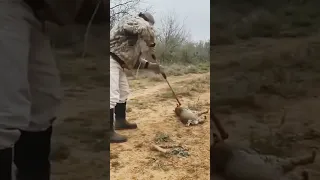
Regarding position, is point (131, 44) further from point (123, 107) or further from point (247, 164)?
point (247, 164)

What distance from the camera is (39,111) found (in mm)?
1188

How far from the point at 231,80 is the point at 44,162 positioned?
26.3 inches

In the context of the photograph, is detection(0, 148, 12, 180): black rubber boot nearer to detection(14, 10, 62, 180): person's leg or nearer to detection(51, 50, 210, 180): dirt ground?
A: detection(14, 10, 62, 180): person's leg

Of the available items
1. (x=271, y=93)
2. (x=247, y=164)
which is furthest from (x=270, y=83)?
(x=247, y=164)

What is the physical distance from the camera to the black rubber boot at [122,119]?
7.22 feet

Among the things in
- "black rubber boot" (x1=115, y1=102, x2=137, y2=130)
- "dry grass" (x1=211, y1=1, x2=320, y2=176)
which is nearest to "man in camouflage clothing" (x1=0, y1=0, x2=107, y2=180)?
"dry grass" (x1=211, y1=1, x2=320, y2=176)

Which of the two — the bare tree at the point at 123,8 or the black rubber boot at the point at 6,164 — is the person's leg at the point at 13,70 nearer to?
the black rubber boot at the point at 6,164

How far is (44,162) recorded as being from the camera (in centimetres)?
121

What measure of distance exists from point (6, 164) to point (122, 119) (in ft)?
3.74

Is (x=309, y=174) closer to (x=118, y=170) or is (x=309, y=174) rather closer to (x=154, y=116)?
(x=118, y=170)

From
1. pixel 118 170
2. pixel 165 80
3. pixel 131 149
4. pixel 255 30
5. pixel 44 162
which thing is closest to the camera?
pixel 255 30

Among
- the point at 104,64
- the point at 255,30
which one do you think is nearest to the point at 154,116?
the point at 104,64

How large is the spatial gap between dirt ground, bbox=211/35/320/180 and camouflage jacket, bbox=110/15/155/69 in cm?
72

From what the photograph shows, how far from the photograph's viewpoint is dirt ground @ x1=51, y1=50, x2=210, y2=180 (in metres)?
1.19
